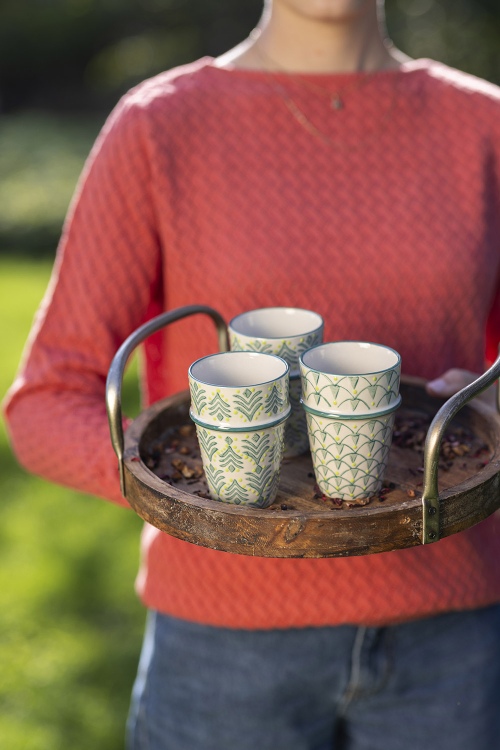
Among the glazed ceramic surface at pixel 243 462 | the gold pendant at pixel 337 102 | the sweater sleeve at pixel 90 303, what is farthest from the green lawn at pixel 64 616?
the gold pendant at pixel 337 102

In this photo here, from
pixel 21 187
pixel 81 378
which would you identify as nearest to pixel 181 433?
pixel 81 378

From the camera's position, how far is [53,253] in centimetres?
784

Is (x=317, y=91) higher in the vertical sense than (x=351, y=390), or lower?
higher

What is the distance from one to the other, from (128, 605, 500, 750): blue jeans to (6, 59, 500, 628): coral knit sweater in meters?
0.05

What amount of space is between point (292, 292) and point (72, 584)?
7.10 feet

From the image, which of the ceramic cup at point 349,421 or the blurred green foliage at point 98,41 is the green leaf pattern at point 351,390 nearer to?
the ceramic cup at point 349,421

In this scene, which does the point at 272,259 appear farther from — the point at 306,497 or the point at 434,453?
the point at 434,453

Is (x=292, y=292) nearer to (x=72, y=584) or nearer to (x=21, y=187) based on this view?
(x=72, y=584)

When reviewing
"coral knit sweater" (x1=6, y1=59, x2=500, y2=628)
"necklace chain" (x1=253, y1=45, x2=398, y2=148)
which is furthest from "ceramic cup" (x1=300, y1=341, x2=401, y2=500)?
"necklace chain" (x1=253, y1=45, x2=398, y2=148)

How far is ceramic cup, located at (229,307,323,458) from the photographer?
1244 millimetres

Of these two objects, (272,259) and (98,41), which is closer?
(272,259)

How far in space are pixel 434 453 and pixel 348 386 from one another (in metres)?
0.14

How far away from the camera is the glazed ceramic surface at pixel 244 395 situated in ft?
3.53

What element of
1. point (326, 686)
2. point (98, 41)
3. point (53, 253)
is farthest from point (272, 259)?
point (98, 41)
